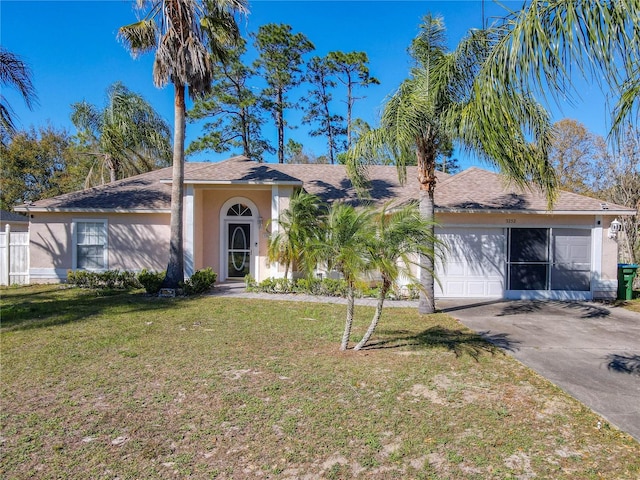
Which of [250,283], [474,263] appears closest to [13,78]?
[250,283]

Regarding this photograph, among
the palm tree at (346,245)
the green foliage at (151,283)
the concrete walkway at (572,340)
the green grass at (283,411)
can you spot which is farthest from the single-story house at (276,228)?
the palm tree at (346,245)

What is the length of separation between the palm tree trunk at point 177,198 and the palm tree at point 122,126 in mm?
8603

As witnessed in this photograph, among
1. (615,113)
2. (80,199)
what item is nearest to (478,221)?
(615,113)

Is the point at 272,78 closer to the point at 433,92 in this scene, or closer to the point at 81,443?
the point at 433,92

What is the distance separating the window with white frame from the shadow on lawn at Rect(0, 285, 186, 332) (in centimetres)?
140

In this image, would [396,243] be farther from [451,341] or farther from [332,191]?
[332,191]

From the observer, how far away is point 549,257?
41.4 ft

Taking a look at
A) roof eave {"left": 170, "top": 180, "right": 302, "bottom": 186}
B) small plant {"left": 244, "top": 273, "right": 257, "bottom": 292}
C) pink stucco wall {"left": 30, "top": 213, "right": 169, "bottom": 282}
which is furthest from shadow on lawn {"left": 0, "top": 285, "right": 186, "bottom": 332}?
roof eave {"left": 170, "top": 180, "right": 302, "bottom": 186}

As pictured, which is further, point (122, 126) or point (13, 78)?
point (122, 126)

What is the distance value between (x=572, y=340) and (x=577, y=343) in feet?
0.73

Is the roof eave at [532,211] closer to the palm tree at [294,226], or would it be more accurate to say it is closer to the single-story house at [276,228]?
the single-story house at [276,228]

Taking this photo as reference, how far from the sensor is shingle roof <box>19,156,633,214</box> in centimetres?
1251

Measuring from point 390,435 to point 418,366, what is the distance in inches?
87.6

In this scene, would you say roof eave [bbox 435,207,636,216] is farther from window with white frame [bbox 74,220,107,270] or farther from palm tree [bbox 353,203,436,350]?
window with white frame [bbox 74,220,107,270]
